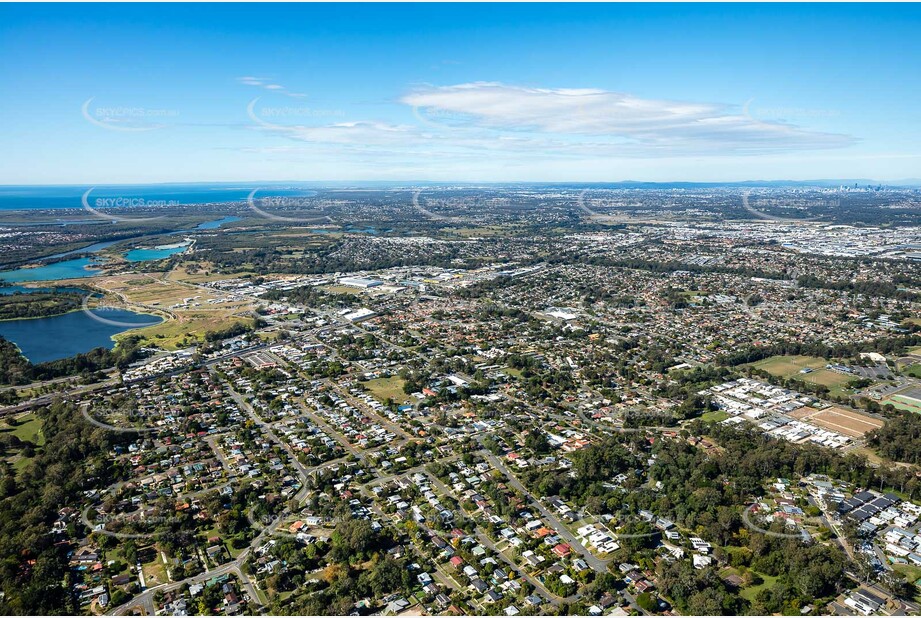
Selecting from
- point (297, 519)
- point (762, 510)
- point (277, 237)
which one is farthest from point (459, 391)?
point (277, 237)

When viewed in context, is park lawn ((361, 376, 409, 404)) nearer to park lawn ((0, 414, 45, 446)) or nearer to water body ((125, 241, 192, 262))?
park lawn ((0, 414, 45, 446))

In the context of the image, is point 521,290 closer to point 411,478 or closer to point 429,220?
point 411,478

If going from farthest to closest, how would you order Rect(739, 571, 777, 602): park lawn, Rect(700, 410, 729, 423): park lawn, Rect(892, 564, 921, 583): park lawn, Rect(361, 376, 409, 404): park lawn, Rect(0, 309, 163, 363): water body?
Rect(0, 309, 163, 363): water body < Rect(361, 376, 409, 404): park lawn < Rect(700, 410, 729, 423): park lawn < Rect(892, 564, 921, 583): park lawn < Rect(739, 571, 777, 602): park lawn

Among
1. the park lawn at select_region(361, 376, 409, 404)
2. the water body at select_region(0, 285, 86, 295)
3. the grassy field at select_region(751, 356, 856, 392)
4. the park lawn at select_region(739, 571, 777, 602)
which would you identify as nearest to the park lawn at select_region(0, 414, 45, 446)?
the park lawn at select_region(361, 376, 409, 404)

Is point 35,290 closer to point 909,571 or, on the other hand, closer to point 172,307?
point 172,307

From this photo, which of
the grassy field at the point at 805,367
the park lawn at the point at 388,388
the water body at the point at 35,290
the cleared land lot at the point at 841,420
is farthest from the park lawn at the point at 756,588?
the water body at the point at 35,290
